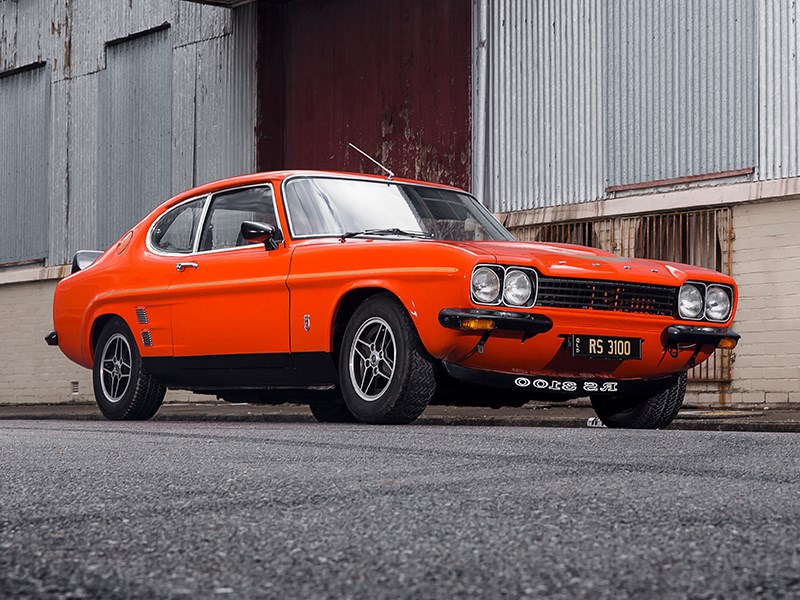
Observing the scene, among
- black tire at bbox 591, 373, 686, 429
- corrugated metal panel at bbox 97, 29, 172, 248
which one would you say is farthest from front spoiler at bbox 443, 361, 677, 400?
corrugated metal panel at bbox 97, 29, 172, 248

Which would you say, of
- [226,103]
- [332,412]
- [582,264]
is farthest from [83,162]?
[582,264]

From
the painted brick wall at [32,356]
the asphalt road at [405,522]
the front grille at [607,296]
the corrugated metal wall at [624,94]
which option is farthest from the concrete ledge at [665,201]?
the painted brick wall at [32,356]

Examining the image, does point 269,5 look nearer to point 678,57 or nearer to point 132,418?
point 678,57

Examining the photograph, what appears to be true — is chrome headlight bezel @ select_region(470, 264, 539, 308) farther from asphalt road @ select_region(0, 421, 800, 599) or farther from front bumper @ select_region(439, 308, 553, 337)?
asphalt road @ select_region(0, 421, 800, 599)

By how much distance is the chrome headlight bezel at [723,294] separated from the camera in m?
7.99

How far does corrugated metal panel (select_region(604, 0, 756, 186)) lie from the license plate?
656cm

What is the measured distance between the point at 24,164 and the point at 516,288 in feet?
59.3

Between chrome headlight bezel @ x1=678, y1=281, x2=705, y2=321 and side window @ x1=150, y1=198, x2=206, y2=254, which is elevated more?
side window @ x1=150, y1=198, x2=206, y2=254

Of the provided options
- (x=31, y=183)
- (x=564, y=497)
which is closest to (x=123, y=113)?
A: (x=31, y=183)

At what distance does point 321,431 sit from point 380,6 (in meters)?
12.2

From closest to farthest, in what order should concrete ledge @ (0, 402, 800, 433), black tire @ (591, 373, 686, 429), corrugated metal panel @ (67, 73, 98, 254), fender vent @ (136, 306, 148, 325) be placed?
black tire @ (591, 373, 686, 429) → fender vent @ (136, 306, 148, 325) → concrete ledge @ (0, 402, 800, 433) → corrugated metal panel @ (67, 73, 98, 254)

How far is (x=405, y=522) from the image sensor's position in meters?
3.25

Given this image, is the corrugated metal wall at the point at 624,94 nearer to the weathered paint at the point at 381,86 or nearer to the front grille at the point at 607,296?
the weathered paint at the point at 381,86

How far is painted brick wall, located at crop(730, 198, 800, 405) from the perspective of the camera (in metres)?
13.2
